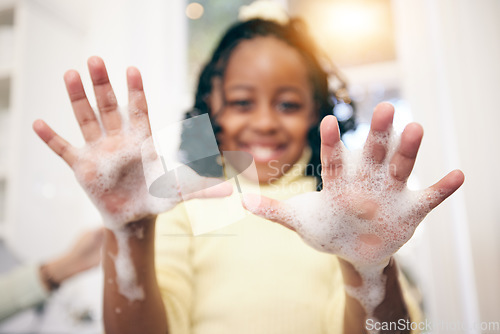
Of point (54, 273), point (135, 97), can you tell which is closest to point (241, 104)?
point (135, 97)

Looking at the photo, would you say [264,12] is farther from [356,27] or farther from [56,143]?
[56,143]

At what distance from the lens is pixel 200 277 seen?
1.52ft

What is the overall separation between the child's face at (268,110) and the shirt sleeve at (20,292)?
1.88 feet

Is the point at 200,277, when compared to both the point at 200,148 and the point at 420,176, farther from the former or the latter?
the point at 420,176

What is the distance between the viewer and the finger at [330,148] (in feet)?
0.87

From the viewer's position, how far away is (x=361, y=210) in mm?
279

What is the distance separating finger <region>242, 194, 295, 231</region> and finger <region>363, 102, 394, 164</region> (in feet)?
0.27

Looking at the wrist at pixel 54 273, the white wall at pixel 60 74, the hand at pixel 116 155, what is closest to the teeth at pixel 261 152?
the hand at pixel 116 155

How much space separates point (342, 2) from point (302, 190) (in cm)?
54

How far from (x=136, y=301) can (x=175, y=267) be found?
0.28 ft

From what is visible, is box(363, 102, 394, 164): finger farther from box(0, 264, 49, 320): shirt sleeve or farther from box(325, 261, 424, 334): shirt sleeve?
box(0, 264, 49, 320): shirt sleeve

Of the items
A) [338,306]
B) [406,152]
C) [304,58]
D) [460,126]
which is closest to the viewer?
[406,152]

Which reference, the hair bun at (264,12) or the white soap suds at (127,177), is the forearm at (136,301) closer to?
the white soap suds at (127,177)

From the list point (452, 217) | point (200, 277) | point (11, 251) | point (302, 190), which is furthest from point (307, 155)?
point (11, 251)
